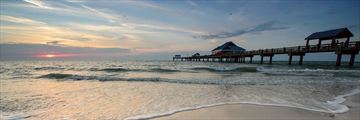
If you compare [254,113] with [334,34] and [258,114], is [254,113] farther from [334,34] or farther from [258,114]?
[334,34]

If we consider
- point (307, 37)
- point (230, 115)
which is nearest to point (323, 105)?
point (230, 115)

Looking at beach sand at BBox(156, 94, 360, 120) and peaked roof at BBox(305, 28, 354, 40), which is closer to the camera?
beach sand at BBox(156, 94, 360, 120)

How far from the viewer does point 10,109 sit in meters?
5.40

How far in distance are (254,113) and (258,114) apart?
0.34ft

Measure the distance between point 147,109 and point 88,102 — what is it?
6.26 ft

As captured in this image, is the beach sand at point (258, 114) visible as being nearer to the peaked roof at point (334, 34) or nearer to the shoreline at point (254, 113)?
the shoreline at point (254, 113)

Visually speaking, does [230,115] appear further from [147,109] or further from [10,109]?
[10,109]

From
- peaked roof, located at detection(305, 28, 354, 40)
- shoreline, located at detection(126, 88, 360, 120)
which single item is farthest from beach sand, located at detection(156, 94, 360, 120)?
peaked roof, located at detection(305, 28, 354, 40)

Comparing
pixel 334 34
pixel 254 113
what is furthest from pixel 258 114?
pixel 334 34

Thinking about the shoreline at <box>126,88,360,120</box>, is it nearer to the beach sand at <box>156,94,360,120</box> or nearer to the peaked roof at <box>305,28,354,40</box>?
the beach sand at <box>156,94,360,120</box>

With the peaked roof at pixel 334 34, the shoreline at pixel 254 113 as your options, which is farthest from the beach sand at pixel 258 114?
the peaked roof at pixel 334 34

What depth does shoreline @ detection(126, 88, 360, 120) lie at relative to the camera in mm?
4375

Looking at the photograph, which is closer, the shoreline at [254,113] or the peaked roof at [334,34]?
the shoreline at [254,113]

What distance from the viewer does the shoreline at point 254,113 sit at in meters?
4.38
